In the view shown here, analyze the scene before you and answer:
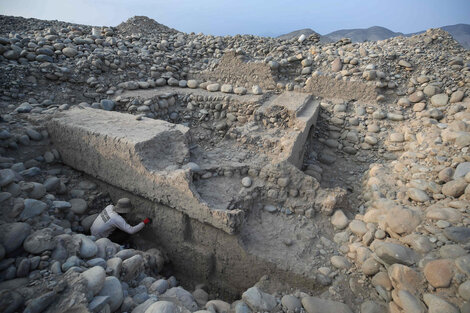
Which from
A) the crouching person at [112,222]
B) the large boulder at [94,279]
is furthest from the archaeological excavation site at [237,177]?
the crouching person at [112,222]

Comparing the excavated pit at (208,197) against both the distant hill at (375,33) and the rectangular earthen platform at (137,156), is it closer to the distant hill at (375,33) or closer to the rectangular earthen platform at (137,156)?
the rectangular earthen platform at (137,156)

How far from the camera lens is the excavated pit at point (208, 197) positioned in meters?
2.81

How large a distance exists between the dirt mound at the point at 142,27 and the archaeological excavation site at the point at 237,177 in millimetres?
2298

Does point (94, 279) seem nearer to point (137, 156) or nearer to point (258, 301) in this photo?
point (258, 301)

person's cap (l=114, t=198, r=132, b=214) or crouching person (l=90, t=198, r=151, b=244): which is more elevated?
person's cap (l=114, t=198, r=132, b=214)

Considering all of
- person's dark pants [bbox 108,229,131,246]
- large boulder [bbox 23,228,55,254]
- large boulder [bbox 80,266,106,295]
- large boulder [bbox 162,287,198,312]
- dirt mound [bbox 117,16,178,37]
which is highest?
dirt mound [bbox 117,16,178,37]

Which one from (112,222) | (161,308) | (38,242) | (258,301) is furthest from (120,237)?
(258,301)

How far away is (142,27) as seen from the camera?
8.66 m

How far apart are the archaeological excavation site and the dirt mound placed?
7.54 ft

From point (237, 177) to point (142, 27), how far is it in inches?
292

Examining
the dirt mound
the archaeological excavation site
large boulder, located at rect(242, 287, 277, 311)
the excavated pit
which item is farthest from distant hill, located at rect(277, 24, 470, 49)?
large boulder, located at rect(242, 287, 277, 311)

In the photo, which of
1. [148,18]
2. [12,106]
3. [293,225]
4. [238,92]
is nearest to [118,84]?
[12,106]

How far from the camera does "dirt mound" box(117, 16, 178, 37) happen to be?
27.2 ft

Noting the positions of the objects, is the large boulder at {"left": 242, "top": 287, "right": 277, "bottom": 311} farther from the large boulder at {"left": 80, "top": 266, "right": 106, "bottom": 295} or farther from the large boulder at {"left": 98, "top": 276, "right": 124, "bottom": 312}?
the large boulder at {"left": 80, "top": 266, "right": 106, "bottom": 295}
